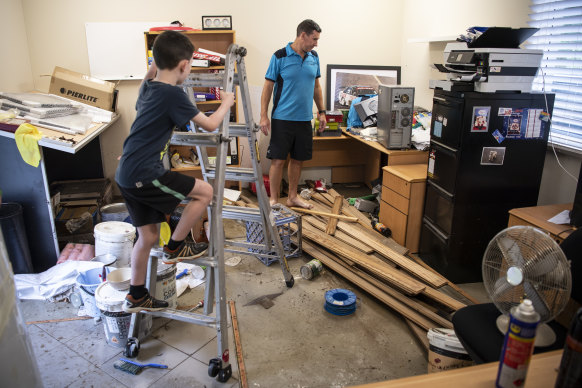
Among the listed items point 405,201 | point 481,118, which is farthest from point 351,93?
point 481,118

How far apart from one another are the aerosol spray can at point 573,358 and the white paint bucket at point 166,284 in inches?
85.1

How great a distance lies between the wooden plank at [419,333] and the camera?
2498mm

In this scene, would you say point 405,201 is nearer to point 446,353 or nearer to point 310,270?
point 310,270

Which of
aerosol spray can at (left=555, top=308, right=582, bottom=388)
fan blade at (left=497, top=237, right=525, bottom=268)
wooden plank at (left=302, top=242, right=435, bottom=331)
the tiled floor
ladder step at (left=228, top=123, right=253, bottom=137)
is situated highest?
ladder step at (left=228, top=123, right=253, bottom=137)

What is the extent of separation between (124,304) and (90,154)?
9.73 ft

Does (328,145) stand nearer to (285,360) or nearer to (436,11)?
(436,11)

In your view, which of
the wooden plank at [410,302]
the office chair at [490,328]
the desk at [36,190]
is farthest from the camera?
the desk at [36,190]

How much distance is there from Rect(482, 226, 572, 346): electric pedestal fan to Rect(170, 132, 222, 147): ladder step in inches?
53.2

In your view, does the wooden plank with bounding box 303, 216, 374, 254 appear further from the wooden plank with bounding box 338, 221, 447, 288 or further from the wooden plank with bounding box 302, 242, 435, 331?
the wooden plank with bounding box 302, 242, 435, 331

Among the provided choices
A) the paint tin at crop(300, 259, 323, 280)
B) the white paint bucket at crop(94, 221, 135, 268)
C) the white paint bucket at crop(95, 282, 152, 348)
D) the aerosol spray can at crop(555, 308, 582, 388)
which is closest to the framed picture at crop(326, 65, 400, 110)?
the paint tin at crop(300, 259, 323, 280)

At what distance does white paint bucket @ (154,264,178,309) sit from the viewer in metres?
2.62

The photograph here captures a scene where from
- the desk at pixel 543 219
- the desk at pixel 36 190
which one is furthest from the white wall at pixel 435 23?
the desk at pixel 36 190

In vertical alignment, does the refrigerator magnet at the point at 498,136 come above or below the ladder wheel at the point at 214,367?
above

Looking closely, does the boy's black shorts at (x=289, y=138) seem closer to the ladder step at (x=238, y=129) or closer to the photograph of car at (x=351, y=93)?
the photograph of car at (x=351, y=93)
